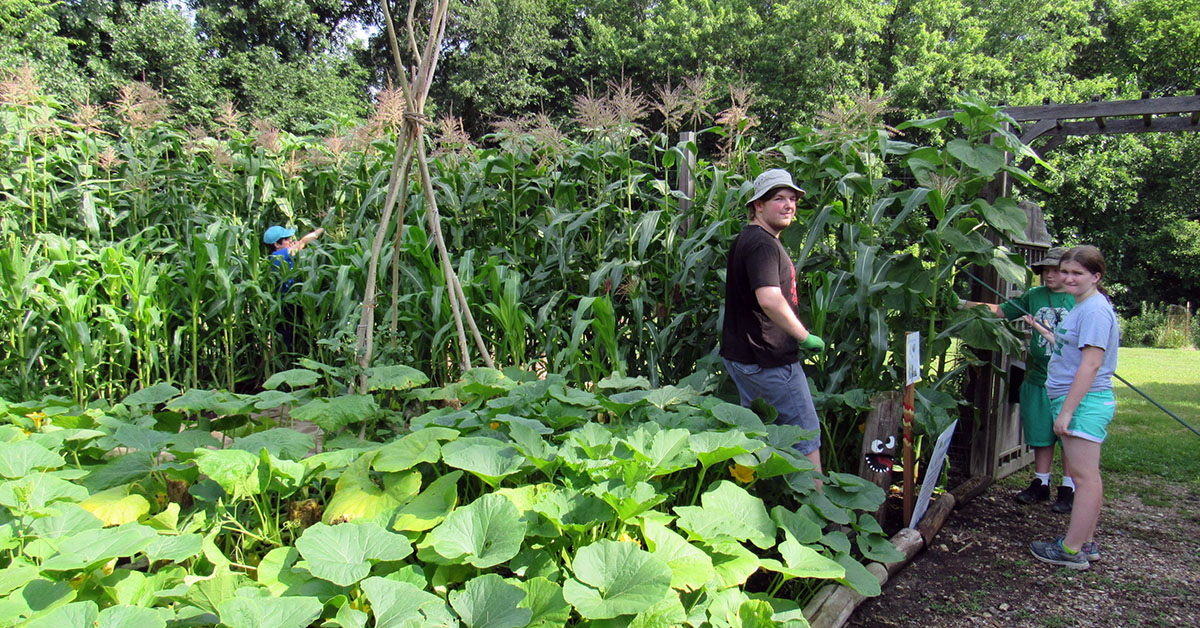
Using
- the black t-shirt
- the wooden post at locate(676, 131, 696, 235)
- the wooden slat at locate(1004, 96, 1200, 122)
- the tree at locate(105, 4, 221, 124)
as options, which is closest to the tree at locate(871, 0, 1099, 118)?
the wooden slat at locate(1004, 96, 1200, 122)

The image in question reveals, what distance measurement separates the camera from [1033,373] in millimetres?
3479

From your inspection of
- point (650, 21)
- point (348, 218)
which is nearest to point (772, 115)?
point (650, 21)

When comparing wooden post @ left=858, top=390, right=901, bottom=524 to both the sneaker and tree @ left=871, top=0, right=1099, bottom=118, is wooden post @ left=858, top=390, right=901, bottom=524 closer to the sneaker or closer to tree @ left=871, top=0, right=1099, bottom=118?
the sneaker

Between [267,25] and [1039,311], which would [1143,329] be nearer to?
[1039,311]

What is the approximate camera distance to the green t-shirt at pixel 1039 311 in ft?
10.6

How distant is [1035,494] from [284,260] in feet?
14.7

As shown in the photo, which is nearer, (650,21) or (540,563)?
(540,563)

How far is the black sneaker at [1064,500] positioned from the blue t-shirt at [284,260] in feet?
14.5

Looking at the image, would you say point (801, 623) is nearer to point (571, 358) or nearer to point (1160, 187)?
point (571, 358)

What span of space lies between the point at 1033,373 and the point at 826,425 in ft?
4.49

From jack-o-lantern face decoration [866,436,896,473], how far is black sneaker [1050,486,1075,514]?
1.23 m

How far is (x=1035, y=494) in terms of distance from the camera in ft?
11.1

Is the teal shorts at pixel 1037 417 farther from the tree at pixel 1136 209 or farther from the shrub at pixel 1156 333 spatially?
the tree at pixel 1136 209

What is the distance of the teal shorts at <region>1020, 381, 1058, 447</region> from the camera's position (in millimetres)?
3367
